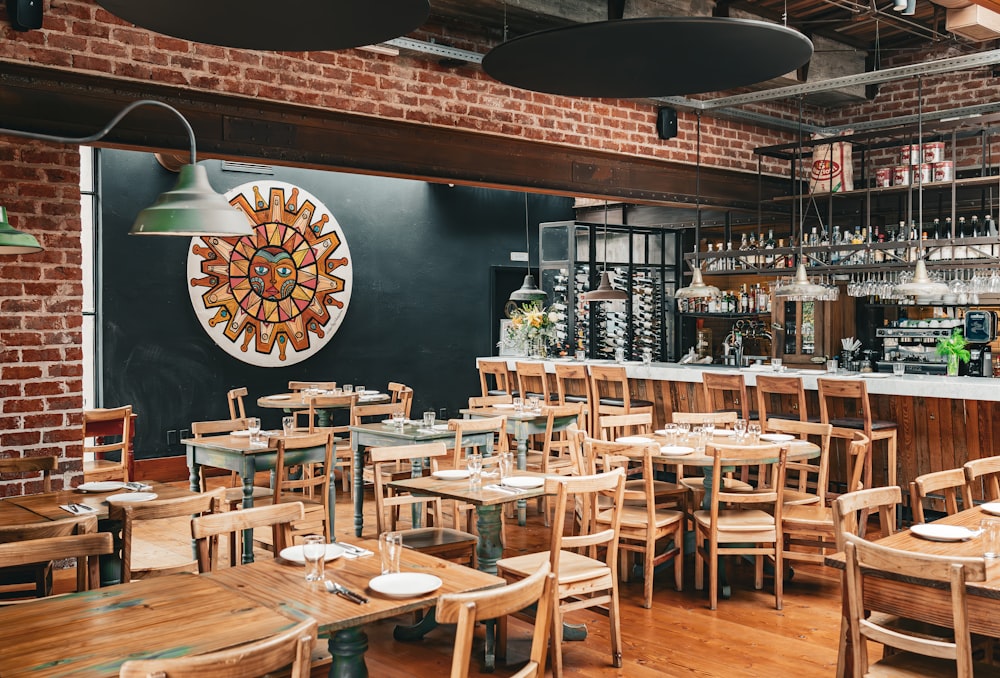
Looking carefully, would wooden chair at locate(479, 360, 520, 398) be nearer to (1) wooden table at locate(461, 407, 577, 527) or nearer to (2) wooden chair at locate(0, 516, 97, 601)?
(1) wooden table at locate(461, 407, 577, 527)

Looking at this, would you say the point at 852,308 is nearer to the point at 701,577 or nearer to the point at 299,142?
the point at 701,577

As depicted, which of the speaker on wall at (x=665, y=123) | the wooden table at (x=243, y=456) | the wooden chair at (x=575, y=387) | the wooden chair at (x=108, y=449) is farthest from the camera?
the wooden chair at (x=575, y=387)

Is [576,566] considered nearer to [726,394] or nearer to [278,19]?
[278,19]

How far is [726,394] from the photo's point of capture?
27.1ft

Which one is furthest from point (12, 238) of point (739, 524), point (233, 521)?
point (739, 524)

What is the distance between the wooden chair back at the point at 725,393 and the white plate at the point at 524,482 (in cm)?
340

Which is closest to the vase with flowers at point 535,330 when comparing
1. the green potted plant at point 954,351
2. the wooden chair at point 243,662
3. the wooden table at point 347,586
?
the green potted plant at point 954,351

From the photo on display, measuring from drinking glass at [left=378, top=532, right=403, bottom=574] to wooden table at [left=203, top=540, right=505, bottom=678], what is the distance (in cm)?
6

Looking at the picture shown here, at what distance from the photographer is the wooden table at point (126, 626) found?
2.26m

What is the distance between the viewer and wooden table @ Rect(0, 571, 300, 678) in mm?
2264

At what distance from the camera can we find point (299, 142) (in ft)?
20.1

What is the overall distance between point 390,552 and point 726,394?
228 inches

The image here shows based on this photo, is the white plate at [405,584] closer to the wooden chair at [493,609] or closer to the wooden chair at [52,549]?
the wooden chair at [493,609]

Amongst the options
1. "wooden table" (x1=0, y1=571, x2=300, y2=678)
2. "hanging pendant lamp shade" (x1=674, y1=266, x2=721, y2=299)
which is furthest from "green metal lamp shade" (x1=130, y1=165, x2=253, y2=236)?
"hanging pendant lamp shade" (x1=674, y1=266, x2=721, y2=299)
